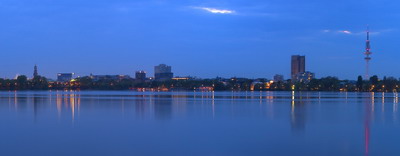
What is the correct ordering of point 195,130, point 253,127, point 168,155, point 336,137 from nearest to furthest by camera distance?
point 168,155, point 336,137, point 195,130, point 253,127

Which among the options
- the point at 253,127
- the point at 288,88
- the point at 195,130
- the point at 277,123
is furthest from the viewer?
the point at 288,88

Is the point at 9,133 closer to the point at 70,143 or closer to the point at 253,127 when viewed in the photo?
the point at 70,143

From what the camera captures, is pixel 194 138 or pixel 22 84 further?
pixel 22 84

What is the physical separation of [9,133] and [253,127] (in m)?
9.34

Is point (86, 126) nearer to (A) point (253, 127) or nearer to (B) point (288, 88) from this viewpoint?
(A) point (253, 127)

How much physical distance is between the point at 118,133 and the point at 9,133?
3.81 m

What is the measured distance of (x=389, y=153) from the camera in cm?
1337

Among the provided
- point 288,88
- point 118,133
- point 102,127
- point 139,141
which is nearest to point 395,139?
point 139,141

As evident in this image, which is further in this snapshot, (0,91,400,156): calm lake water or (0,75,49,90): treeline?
(0,75,49,90): treeline

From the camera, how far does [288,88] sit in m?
171

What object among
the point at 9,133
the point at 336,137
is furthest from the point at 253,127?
the point at 9,133

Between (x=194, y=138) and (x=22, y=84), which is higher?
(x=22, y=84)

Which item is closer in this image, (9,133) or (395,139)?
(395,139)

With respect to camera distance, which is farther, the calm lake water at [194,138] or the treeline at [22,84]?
the treeline at [22,84]
